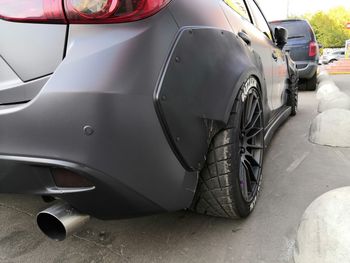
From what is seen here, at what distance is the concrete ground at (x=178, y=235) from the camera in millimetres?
2055

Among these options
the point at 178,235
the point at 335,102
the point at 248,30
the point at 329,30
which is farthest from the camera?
the point at 329,30

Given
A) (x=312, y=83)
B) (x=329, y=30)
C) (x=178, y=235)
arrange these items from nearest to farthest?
(x=178, y=235) → (x=312, y=83) → (x=329, y=30)

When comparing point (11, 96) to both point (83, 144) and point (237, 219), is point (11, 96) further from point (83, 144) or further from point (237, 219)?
point (237, 219)

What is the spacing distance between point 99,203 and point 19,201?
1579 mm

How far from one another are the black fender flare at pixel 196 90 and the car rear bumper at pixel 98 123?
0.05 metres

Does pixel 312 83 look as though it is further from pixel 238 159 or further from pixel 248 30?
pixel 238 159

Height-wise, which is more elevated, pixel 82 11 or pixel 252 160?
pixel 82 11

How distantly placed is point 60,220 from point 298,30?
852 centimetres

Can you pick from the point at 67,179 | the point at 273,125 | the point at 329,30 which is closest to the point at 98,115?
the point at 67,179

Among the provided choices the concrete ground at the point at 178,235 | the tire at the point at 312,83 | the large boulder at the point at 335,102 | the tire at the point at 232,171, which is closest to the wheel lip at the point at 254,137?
the tire at the point at 232,171

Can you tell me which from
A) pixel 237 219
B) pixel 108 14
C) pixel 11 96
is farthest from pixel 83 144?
pixel 237 219

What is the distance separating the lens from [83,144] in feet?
4.68

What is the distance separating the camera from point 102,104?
55.2 inches

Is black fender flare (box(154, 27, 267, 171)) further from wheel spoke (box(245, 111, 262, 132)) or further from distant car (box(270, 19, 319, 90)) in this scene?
distant car (box(270, 19, 319, 90))
